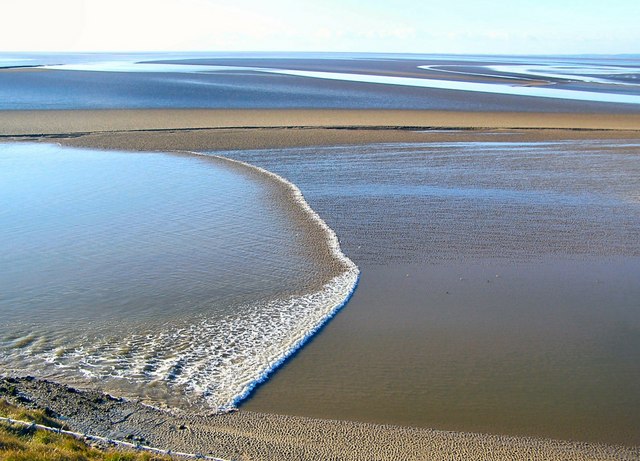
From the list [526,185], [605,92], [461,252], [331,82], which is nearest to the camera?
[461,252]

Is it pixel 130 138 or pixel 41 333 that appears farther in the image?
pixel 130 138

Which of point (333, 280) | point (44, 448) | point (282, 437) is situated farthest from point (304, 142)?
point (44, 448)

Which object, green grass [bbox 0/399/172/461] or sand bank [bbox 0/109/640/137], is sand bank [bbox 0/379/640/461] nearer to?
green grass [bbox 0/399/172/461]

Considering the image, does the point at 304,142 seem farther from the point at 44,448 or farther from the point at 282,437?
the point at 44,448

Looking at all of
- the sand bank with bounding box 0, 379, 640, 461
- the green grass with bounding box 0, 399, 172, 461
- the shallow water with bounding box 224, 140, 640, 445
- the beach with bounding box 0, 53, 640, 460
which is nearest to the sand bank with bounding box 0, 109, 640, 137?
the beach with bounding box 0, 53, 640, 460

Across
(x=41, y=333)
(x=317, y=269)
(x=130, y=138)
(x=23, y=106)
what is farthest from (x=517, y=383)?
(x=23, y=106)

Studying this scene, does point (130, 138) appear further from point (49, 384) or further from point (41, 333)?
point (49, 384)
